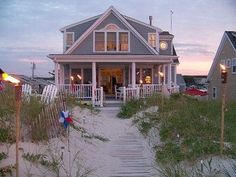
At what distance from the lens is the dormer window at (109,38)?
28391 mm

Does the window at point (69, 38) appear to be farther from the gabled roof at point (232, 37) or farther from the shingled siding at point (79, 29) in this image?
the gabled roof at point (232, 37)

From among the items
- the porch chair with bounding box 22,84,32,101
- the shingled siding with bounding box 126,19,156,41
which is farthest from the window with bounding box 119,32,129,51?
the porch chair with bounding box 22,84,32,101

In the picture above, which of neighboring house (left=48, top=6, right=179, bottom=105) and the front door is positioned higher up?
neighboring house (left=48, top=6, right=179, bottom=105)

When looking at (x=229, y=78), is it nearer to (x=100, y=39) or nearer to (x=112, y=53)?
(x=112, y=53)

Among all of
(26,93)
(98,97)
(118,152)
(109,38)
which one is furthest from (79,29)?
(118,152)

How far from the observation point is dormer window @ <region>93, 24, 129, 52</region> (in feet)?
93.1

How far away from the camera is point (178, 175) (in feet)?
23.7

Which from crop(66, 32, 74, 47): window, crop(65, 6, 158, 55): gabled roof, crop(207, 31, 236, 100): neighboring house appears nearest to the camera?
crop(65, 6, 158, 55): gabled roof

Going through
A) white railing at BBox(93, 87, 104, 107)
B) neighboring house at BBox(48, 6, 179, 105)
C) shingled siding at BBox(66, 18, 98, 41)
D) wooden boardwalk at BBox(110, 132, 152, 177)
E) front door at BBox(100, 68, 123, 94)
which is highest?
shingled siding at BBox(66, 18, 98, 41)

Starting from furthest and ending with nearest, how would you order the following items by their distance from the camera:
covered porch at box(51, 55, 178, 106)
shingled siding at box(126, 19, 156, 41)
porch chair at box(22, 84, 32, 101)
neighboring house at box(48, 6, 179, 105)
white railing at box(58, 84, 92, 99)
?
shingled siding at box(126, 19, 156, 41), neighboring house at box(48, 6, 179, 105), covered porch at box(51, 55, 178, 106), white railing at box(58, 84, 92, 99), porch chair at box(22, 84, 32, 101)

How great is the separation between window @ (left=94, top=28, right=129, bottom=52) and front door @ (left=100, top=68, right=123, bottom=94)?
276 cm

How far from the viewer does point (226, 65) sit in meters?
34.9

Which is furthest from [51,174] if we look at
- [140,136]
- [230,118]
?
[230,118]

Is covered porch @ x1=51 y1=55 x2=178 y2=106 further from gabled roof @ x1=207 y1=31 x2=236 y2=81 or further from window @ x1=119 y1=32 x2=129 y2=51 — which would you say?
gabled roof @ x1=207 y1=31 x2=236 y2=81
